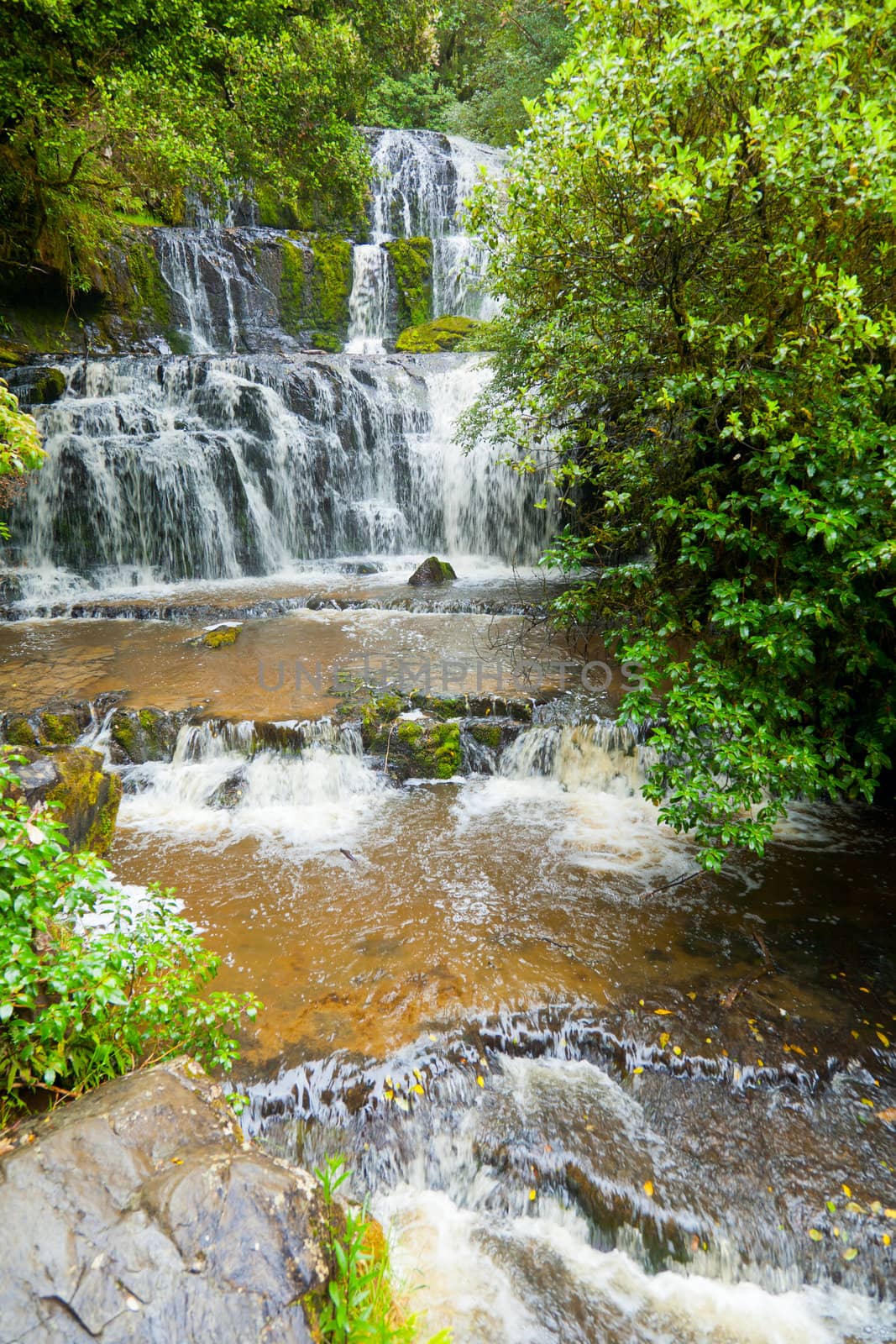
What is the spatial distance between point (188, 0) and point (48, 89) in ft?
12.8

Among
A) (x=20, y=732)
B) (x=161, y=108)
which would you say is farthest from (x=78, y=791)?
(x=161, y=108)

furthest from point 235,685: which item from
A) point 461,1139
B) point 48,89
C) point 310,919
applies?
point 48,89

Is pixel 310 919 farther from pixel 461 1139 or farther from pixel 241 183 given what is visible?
pixel 241 183

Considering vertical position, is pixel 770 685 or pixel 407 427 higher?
pixel 407 427

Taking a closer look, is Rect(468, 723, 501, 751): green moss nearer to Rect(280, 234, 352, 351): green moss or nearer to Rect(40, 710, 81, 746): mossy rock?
Rect(40, 710, 81, 746): mossy rock

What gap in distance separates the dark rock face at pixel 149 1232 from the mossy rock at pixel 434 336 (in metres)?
16.2

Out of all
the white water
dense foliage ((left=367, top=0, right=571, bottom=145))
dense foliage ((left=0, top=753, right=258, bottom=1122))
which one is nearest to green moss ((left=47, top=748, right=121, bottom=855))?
dense foliage ((left=0, top=753, right=258, bottom=1122))

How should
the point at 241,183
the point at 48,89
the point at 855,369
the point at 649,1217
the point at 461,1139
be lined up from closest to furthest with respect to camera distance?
the point at 649,1217
the point at 461,1139
the point at 855,369
the point at 48,89
the point at 241,183

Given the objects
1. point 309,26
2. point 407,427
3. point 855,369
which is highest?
point 309,26

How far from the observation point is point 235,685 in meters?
7.18

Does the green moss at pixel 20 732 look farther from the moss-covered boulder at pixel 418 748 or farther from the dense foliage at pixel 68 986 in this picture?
the dense foliage at pixel 68 986

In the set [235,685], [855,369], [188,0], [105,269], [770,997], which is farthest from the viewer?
[105,269]

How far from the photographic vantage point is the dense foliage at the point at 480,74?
63.4 feet

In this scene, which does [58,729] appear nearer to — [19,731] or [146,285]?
[19,731]
